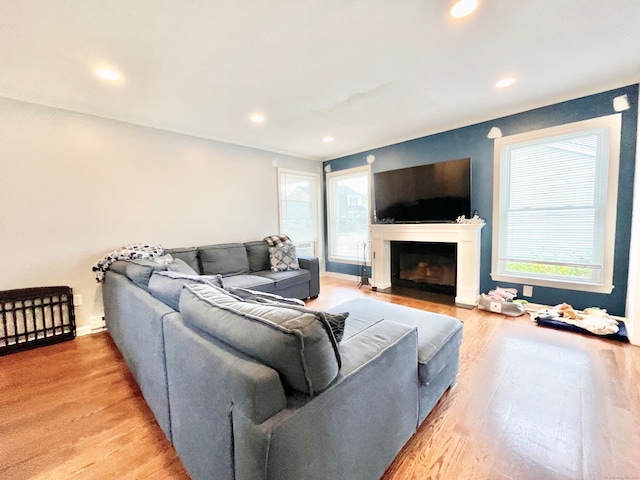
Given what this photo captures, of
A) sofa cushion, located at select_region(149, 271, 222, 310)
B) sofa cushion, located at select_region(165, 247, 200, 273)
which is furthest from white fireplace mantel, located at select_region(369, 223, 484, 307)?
sofa cushion, located at select_region(149, 271, 222, 310)

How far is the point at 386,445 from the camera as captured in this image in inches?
47.8

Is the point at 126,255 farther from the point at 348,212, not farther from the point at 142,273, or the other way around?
the point at 348,212

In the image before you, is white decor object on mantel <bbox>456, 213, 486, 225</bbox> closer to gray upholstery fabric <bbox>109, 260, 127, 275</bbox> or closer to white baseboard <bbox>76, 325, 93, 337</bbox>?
gray upholstery fabric <bbox>109, 260, 127, 275</bbox>

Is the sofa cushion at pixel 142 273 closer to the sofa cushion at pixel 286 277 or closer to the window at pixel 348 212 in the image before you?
the sofa cushion at pixel 286 277

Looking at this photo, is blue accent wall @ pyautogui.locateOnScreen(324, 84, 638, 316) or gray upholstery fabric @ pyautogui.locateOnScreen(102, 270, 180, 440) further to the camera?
blue accent wall @ pyautogui.locateOnScreen(324, 84, 638, 316)

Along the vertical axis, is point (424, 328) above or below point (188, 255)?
below

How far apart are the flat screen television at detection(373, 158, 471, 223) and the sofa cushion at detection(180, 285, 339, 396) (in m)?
3.40

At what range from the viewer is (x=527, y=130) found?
10.6 feet

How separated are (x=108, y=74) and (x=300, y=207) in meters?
3.34

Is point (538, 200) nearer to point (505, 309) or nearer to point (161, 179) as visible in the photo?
point (505, 309)

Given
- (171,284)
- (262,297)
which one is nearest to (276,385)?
(262,297)

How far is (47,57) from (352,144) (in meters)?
3.65

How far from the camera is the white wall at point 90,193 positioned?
2.60 meters

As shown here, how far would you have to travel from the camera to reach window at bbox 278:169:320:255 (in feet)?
16.0
